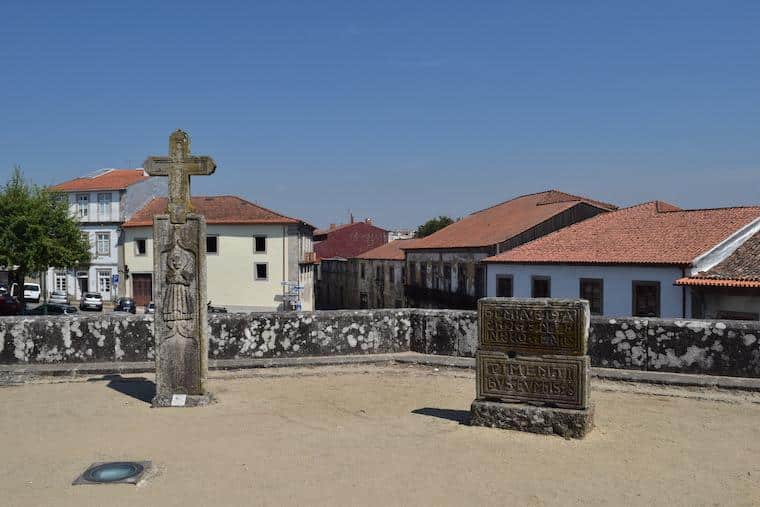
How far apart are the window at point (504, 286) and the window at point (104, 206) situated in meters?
29.3

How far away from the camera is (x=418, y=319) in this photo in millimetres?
11031

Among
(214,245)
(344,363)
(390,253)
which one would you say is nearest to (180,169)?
(344,363)

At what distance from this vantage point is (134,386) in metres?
9.05

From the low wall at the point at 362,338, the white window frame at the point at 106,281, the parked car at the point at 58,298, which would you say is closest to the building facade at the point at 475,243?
the low wall at the point at 362,338

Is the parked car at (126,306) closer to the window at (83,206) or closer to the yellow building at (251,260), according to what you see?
the yellow building at (251,260)

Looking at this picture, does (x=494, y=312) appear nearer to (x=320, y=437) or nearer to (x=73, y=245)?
(x=320, y=437)

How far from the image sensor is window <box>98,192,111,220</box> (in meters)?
43.4

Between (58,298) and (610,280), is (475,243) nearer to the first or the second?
(610,280)

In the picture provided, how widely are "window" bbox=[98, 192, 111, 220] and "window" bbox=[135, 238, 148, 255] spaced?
319 centimetres

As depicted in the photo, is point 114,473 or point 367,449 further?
point 367,449

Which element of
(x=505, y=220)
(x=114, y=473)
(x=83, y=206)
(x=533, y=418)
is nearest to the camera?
(x=114, y=473)

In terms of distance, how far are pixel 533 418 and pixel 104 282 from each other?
41.9 meters

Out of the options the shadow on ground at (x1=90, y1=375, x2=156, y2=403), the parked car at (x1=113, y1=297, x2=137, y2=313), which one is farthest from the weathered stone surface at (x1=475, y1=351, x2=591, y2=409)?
the parked car at (x1=113, y1=297, x2=137, y2=313)

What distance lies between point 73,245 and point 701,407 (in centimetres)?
3170
